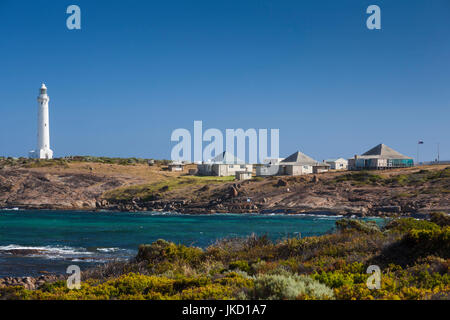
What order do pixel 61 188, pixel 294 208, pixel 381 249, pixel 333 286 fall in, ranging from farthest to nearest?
pixel 61 188 → pixel 294 208 → pixel 381 249 → pixel 333 286

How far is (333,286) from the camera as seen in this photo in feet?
30.3

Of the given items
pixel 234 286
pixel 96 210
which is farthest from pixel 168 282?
pixel 96 210

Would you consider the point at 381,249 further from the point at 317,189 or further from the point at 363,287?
the point at 317,189

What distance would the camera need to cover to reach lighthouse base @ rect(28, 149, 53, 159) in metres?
100

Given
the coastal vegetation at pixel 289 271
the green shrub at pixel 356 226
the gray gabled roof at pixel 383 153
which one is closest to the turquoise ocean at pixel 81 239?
the green shrub at pixel 356 226

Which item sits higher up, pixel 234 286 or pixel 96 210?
pixel 234 286

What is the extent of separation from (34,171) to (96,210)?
62.3 feet

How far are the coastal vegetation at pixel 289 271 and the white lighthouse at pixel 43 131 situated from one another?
87672 mm

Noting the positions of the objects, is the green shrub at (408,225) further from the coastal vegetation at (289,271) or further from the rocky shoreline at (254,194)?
the rocky shoreline at (254,194)

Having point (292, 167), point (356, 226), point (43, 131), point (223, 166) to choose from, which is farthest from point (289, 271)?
point (43, 131)

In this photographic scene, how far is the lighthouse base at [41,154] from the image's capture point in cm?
10012

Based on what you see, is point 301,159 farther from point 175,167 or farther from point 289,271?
point 289,271

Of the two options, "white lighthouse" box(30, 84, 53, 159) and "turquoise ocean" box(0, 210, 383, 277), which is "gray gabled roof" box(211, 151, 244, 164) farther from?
"turquoise ocean" box(0, 210, 383, 277)
